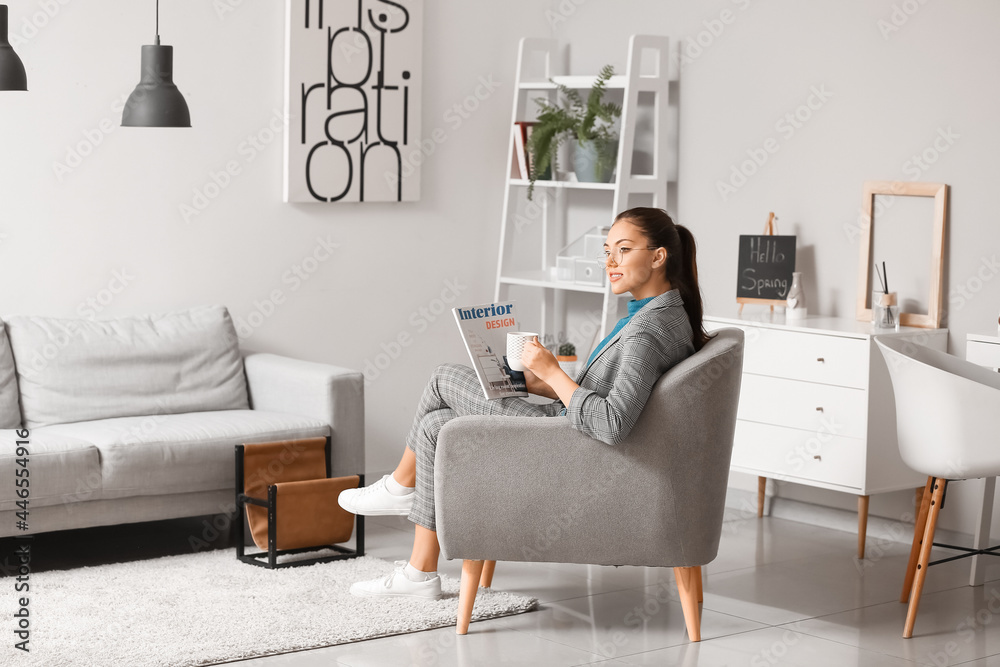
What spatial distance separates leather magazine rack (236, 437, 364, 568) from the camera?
13.0ft

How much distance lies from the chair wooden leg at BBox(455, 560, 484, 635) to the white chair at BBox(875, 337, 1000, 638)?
3.87 ft

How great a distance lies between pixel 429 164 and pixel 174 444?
76.1 inches

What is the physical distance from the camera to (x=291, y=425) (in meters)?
4.20

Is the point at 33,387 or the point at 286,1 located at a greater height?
the point at 286,1

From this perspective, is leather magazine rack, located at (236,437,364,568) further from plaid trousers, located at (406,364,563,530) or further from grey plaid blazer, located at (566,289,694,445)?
grey plaid blazer, located at (566,289,694,445)

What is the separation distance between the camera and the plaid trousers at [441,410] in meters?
3.32

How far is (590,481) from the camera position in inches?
122

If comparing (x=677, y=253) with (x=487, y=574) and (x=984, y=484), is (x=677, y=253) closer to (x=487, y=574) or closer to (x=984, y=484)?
(x=487, y=574)

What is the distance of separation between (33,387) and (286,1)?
180cm

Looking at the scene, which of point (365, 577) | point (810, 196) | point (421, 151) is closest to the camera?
point (365, 577)

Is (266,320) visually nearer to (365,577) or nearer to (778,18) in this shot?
(365,577)

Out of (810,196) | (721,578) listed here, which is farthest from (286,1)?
(721,578)

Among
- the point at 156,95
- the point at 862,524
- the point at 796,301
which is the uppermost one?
the point at 156,95

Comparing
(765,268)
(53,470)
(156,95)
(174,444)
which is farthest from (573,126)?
(53,470)
